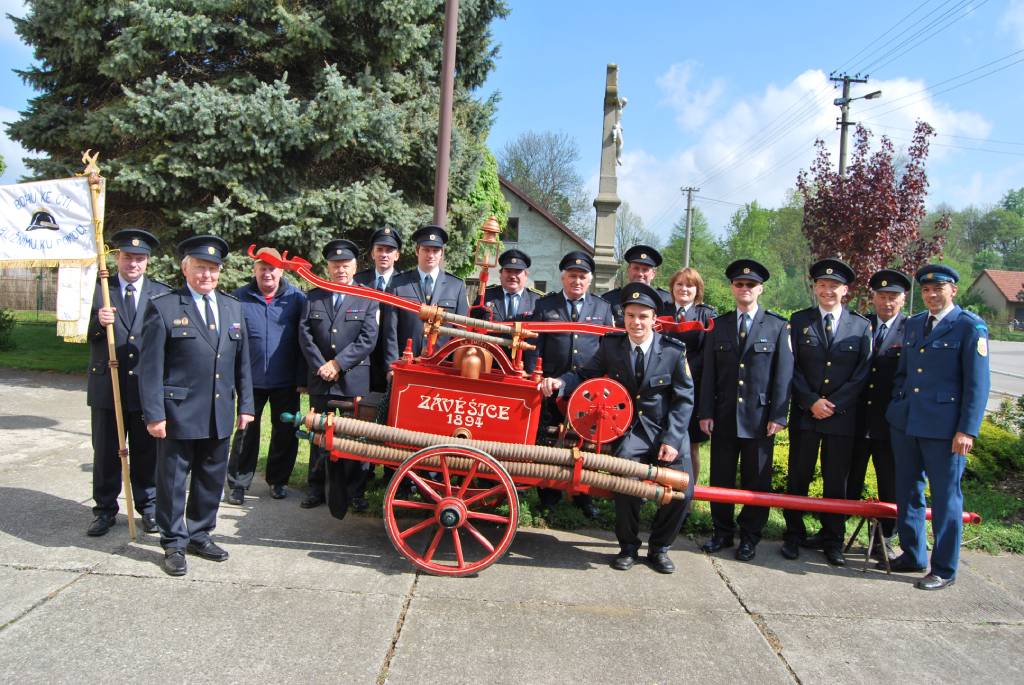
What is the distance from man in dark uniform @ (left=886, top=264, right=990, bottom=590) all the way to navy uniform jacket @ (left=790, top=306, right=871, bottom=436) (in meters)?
0.24

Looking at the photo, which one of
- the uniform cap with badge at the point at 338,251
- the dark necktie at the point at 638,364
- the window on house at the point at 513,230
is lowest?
the dark necktie at the point at 638,364

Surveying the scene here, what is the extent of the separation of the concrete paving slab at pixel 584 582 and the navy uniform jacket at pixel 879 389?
1479mm

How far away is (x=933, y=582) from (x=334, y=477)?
12.7 ft

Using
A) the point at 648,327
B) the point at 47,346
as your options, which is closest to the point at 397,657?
the point at 648,327

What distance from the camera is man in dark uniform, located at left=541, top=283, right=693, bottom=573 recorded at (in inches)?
173

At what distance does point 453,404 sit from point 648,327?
1.33 metres

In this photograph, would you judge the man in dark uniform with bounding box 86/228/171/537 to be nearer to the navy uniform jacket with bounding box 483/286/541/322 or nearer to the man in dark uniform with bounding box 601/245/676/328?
the navy uniform jacket with bounding box 483/286/541/322

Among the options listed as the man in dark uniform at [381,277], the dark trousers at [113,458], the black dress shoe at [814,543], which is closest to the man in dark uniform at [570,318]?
the man in dark uniform at [381,277]

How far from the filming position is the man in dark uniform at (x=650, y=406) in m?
4.39

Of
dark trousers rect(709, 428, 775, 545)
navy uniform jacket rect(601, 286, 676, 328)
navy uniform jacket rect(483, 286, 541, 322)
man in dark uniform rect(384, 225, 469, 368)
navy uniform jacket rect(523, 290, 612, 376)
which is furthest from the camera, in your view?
navy uniform jacket rect(483, 286, 541, 322)

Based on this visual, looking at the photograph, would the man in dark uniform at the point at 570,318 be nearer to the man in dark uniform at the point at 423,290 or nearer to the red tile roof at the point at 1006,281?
the man in dark uniform at the point at 423,290

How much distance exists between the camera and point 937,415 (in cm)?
424

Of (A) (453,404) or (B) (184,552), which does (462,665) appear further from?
(B) (184,552)

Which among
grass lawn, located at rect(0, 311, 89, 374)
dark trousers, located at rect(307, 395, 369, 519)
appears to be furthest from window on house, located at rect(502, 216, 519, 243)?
dark trousers, located at rect(307, 395, 369, 519)
